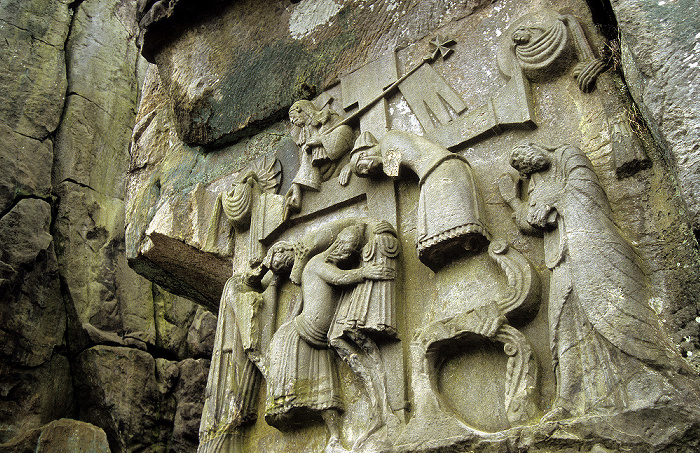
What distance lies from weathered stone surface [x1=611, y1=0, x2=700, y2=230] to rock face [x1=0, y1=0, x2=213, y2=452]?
7.74m

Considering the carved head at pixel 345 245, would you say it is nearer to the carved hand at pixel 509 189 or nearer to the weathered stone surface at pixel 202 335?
the carved hand at pixel 509 189

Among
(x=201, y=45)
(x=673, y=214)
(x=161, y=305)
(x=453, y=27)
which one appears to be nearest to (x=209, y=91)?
(x=201, y=45)

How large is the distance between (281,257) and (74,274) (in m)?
6.69

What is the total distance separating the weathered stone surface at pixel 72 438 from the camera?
8.53m

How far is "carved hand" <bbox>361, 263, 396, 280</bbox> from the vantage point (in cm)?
400

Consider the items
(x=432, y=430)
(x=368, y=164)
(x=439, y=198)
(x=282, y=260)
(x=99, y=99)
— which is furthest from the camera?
(x=99, y=99)

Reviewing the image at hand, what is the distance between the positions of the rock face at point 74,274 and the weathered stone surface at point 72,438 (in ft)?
0.04

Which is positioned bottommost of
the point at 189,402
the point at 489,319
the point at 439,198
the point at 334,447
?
the point at 334,447

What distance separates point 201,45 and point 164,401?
17.9 ft

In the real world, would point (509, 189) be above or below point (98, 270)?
below

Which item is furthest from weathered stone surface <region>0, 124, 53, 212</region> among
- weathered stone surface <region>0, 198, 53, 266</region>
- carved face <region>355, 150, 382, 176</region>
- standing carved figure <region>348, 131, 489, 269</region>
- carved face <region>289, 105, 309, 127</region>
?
standing carved figure <region>348, 131, 489, 269</region>

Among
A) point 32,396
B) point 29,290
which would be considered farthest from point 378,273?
point 29,290

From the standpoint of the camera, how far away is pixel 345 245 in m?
4.26

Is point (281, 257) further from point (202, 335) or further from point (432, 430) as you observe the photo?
point (202, 335)
